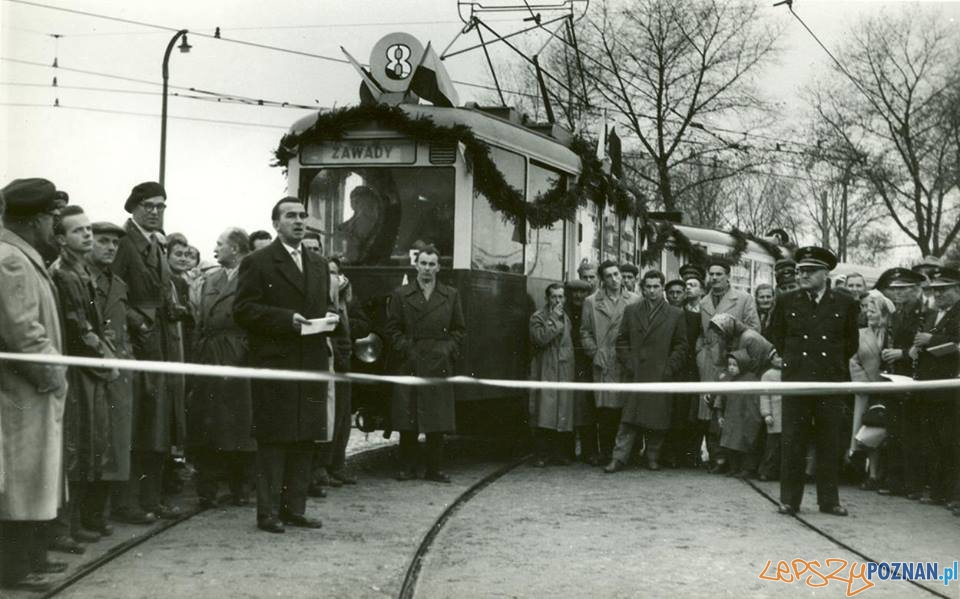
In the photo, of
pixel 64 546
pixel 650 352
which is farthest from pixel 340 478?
pixel 64 546

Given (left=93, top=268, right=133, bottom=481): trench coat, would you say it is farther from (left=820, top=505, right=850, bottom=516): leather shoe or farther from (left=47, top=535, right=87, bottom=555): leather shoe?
(left=820, top=505, right=850, bottom=516): leather shoe

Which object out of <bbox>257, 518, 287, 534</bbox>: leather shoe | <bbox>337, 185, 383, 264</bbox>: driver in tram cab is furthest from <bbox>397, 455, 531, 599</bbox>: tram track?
<bbox>337, 185, 383, 264</bbox>: driver in tram cab

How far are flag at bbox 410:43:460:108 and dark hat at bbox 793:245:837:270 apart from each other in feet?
11.7

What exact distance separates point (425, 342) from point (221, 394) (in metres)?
2.05

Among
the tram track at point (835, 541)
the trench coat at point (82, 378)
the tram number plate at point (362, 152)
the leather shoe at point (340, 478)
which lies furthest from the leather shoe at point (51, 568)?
the tram number plate at point (362, 152)

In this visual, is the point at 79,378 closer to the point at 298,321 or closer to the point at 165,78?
the point at 298,321

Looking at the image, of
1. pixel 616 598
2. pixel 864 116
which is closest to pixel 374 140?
pixel 616 598

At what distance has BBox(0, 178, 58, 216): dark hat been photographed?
5.42 meters

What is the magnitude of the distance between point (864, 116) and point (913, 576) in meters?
18.1

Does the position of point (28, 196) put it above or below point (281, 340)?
above

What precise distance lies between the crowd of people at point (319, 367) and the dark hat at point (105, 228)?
0.01 m

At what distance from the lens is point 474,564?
20.3 ft

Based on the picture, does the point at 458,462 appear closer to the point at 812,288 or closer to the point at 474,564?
the point at 812,288

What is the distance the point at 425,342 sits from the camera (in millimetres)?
9211
